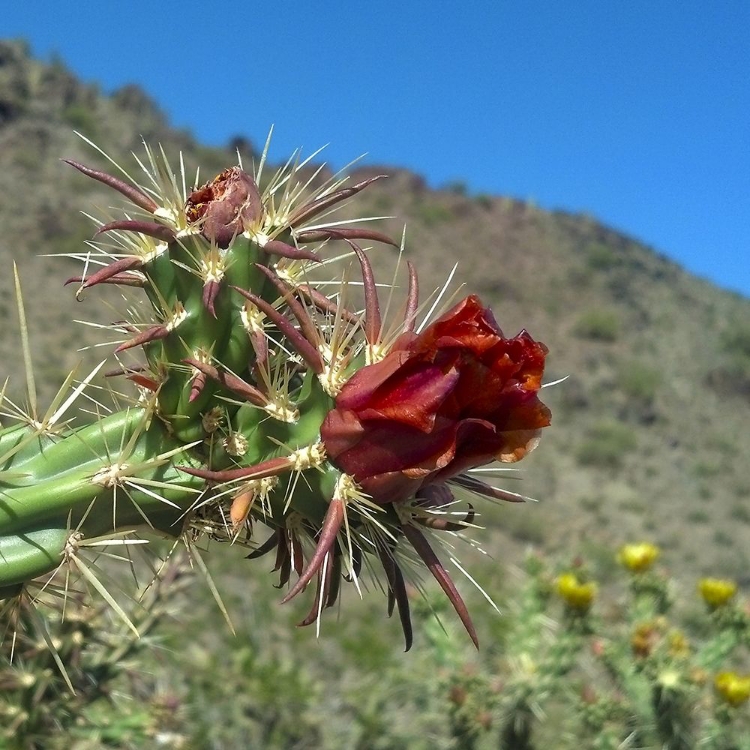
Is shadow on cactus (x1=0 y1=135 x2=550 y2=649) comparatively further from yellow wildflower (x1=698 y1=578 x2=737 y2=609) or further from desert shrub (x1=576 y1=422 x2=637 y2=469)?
desert shrub (x1=576 y1=422 x2=637 y2=469)

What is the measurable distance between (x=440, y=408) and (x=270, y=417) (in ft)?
1.12

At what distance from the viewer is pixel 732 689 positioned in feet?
14.0

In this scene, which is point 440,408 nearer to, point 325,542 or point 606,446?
point 325,542

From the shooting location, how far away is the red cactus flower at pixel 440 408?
1351 mm

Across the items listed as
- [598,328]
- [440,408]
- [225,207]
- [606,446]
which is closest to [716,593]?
[440,408]

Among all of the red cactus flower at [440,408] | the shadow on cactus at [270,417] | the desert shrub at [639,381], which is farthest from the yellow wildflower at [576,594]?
the desert shrub at [639,381]

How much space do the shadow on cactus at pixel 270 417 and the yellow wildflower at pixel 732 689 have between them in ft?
11.1

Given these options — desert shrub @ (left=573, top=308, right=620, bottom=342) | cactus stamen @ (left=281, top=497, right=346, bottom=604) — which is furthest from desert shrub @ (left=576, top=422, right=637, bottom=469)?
cactus stamen @ (left=281, top=497, right=346, bottom=604)

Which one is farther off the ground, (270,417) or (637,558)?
(637,558)

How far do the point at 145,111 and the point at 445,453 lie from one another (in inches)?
1168

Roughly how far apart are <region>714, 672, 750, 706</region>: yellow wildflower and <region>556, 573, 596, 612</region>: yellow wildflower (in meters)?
0.76

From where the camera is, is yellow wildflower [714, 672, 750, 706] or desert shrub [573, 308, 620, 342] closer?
yellow wildflower [714, 672, 750, 706]

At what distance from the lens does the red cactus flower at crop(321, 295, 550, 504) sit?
1.35m

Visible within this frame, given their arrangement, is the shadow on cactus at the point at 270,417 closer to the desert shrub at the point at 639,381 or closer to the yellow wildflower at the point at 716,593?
the yellow wildflower at the point at 716,593
